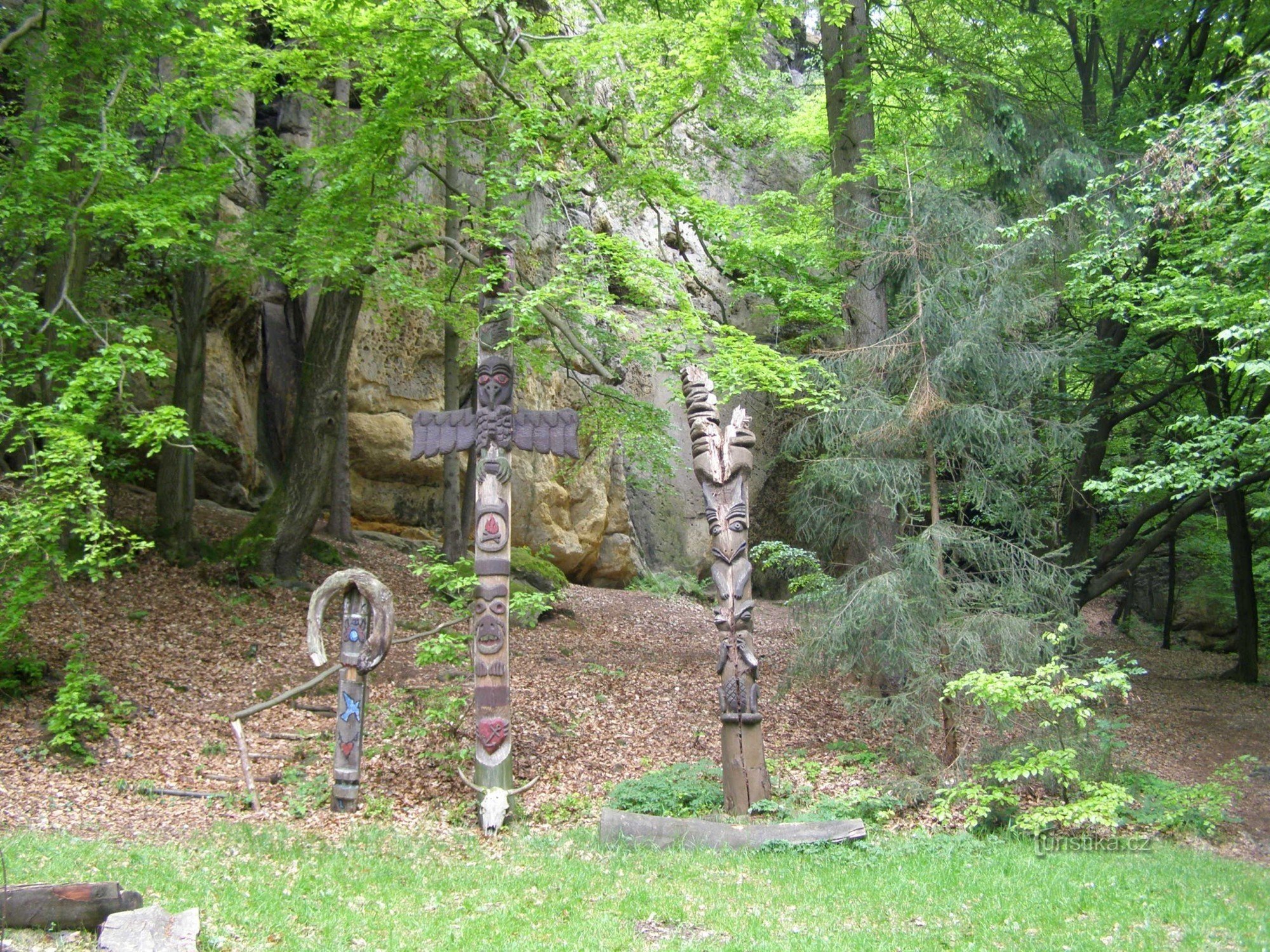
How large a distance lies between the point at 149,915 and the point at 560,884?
2923mm

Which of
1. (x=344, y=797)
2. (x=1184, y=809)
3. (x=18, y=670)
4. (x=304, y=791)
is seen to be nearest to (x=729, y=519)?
(x=344, y=797)

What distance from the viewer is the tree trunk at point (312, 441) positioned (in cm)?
1436

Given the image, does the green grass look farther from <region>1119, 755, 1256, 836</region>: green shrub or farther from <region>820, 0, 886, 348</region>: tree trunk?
<region>820, 0, 886, 348</region>: tree trunk

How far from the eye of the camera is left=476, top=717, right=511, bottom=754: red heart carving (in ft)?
30.2

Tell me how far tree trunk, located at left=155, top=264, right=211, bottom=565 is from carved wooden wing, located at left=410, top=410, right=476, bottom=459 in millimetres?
5707

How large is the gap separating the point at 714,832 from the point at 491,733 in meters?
2.38

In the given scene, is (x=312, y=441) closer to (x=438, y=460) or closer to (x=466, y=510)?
(x=466, y=510)

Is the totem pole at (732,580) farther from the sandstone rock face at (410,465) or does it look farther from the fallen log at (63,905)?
the sandstone rock face at (410,465)

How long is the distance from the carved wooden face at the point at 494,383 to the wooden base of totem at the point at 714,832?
4.13 metres

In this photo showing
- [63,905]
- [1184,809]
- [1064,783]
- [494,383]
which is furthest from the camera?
[494,383]

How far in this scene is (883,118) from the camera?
16562mm

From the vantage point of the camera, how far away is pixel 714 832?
8.14m

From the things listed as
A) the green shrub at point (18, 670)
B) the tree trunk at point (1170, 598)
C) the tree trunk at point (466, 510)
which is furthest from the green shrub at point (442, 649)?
the tree trunk at point (1170, 598)

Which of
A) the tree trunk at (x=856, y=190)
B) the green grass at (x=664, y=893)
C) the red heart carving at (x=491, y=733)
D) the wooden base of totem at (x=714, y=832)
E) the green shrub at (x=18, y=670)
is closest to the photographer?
the green grass at (x=664, y=893)
